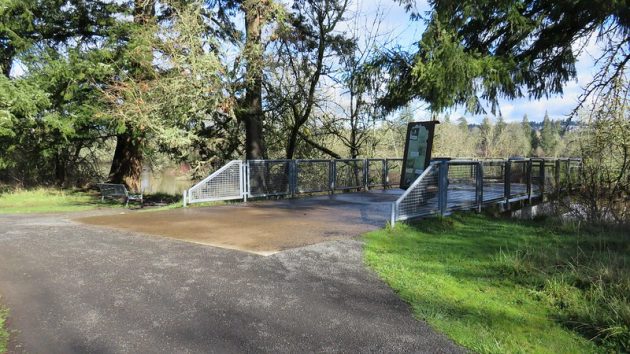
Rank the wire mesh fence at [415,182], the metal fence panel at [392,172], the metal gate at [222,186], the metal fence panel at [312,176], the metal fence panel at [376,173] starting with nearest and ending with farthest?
the wire mesh fence at [415,182], the metal gate at [222,186], the metal fence panel at [312,176], the metal fence panel at [376,173], the metal fence panel at [392,172]

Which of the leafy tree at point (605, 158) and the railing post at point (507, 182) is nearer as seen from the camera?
the leafy tree at point (605, 158)

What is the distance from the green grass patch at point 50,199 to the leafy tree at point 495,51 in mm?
11660

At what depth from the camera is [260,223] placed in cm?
822

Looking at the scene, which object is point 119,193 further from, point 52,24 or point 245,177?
point 52,24

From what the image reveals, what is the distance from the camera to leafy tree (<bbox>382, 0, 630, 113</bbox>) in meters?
9.21

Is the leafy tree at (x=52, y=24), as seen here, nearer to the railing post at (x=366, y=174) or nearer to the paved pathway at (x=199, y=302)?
the railing post at (x=366, y=174)

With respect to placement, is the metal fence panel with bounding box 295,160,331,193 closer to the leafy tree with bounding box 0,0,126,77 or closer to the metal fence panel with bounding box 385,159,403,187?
the metal fence panel with bounding box 385,159,403,187

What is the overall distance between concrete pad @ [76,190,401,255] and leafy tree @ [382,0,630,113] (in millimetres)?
3052

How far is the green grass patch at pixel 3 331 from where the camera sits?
3.21m

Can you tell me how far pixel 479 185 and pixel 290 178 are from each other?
18.1 feet

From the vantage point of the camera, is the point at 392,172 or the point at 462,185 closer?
the point at 462,185

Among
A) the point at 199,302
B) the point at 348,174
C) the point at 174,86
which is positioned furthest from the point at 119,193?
the point at 199,302

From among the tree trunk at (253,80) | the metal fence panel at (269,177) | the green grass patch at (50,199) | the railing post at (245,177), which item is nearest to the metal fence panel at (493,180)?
the metal fence panel at (269,177)

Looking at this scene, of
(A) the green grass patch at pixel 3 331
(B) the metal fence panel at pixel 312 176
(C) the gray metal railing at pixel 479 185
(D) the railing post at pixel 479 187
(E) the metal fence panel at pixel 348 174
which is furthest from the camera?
(E) the metal fence panel at pixel 348 174
